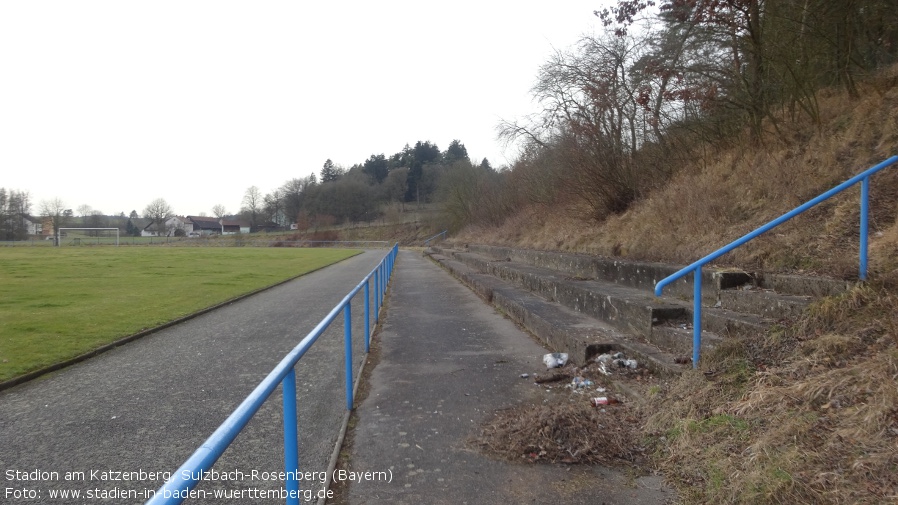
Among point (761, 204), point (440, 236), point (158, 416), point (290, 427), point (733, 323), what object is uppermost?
point (761, 204)

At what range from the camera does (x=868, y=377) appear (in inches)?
116

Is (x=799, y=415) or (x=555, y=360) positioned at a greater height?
(x=799, y=415)

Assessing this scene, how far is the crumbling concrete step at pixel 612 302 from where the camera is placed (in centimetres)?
558

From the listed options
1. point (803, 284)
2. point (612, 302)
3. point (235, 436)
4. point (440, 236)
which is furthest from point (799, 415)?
point (440, 236)

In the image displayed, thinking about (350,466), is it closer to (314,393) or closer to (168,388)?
(314,393)

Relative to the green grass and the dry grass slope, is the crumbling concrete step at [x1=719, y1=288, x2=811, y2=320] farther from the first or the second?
the green grass

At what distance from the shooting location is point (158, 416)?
15.4ft

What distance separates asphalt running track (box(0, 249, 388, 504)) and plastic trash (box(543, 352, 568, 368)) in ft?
6.80

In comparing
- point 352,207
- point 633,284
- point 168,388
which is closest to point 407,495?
point 168,388

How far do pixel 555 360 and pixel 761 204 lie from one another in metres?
3.79

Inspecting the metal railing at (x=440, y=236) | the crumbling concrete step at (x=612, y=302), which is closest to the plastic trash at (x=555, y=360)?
the crumbling concrete step at (x=612, y=302)

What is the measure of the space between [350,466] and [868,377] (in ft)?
9.92

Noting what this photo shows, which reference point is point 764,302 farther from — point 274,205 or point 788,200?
point 274,205

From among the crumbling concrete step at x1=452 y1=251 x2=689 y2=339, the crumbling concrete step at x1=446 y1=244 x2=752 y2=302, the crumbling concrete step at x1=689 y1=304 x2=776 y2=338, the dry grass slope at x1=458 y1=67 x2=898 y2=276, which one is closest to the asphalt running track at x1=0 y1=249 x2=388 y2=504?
the crumbling concrete step at x1=452 y1=251 x2=689 y2=339
